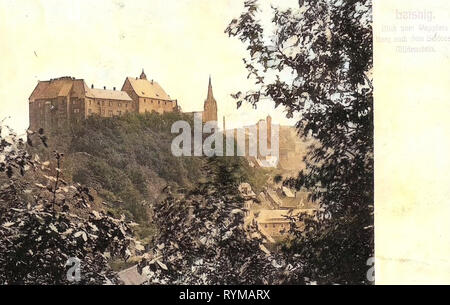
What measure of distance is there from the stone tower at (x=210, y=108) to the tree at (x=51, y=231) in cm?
116

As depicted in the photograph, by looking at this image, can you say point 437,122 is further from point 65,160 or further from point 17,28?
point 17,28

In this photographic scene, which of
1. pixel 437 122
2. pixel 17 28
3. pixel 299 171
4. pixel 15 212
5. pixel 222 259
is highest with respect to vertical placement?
pixel 17 28

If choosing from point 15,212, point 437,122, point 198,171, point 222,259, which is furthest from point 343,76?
point 15,212

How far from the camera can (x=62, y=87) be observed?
535 cm

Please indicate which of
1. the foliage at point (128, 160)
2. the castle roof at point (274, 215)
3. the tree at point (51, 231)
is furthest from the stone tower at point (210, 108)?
the tree at point (51, 231)

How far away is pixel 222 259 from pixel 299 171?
1007 mm

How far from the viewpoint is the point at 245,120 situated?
5.38 m

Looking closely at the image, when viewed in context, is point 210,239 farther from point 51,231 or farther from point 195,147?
point 51,231

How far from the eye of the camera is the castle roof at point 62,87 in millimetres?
5340

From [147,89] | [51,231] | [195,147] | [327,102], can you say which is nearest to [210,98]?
[195,147]

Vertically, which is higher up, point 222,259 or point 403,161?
point 403,161

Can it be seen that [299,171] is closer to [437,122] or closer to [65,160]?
[437,122]

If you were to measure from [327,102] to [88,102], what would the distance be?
205 centimetres
